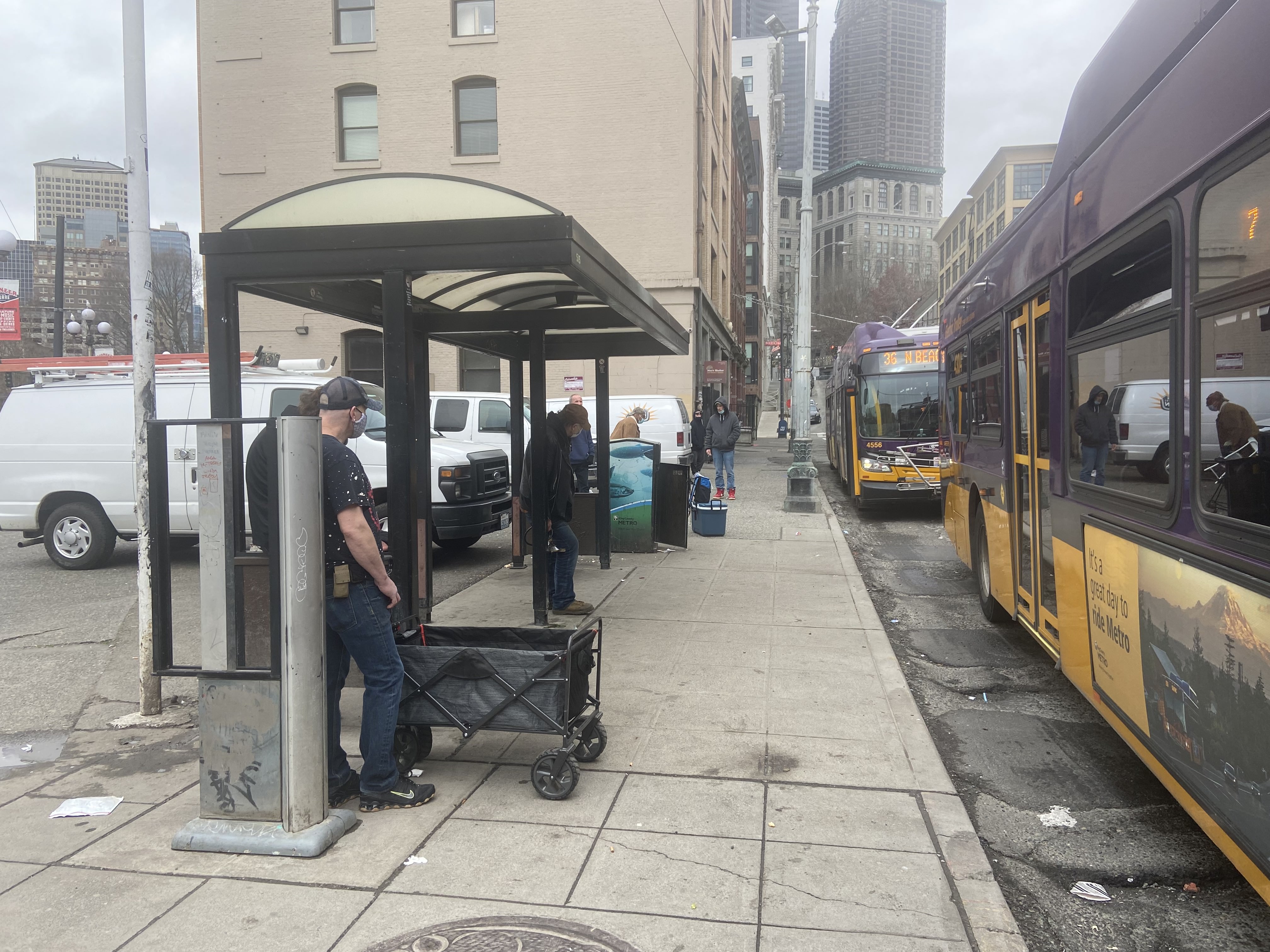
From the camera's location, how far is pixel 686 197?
989 inches

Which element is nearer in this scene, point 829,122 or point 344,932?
point 344,932

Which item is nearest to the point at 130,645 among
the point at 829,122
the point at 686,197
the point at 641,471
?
the point at 641,471

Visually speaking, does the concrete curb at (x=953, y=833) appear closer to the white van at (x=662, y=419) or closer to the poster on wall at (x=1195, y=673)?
the poster on wall at (x=1195, y=673)

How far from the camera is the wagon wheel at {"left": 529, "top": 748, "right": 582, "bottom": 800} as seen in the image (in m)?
4.23

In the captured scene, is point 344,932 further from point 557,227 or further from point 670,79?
point 670,79

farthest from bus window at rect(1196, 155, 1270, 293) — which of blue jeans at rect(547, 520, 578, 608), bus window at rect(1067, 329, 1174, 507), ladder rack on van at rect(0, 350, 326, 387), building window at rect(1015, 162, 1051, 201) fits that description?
building window at rect(1015, 162, 1051, 201)

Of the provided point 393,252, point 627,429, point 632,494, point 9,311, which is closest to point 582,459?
point 632,494

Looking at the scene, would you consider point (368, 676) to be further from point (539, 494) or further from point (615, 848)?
point (539, 494)

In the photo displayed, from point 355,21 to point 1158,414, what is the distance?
26.7 metres

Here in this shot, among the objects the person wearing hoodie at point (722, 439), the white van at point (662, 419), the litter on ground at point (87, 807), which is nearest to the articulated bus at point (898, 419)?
the person wearing hoodie at point (722, 439)

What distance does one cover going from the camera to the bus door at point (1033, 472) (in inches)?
223

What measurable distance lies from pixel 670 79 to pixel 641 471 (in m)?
16.8

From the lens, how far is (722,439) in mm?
17188

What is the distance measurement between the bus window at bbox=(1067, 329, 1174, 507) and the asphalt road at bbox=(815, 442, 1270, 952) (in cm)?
149
